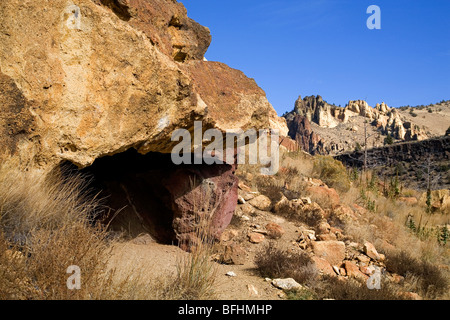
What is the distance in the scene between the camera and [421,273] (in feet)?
16.6

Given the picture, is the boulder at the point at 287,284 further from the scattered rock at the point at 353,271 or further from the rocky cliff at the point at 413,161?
the rocky cliff at the point at 413,161

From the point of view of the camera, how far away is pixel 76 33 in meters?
3.09

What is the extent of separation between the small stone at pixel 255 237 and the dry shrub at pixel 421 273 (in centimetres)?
207

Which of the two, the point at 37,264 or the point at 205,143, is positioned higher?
the point at 205,143

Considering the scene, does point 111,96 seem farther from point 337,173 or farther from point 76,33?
point 337,173

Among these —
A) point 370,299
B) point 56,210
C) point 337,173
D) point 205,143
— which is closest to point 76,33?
point 56,210

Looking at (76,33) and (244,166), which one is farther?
(244,166)

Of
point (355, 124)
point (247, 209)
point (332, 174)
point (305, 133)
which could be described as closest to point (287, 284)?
point (247, 209)

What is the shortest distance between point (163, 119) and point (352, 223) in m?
5.25

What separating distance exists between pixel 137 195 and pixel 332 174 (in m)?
7.37

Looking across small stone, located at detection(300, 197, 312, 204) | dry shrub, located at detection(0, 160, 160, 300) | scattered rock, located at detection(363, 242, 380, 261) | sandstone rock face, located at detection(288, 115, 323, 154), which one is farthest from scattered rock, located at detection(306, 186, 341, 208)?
A: sandstone rock face, located at detection(288, 115, 323, 154)

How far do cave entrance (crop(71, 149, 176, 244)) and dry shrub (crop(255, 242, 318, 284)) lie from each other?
4.57ft
